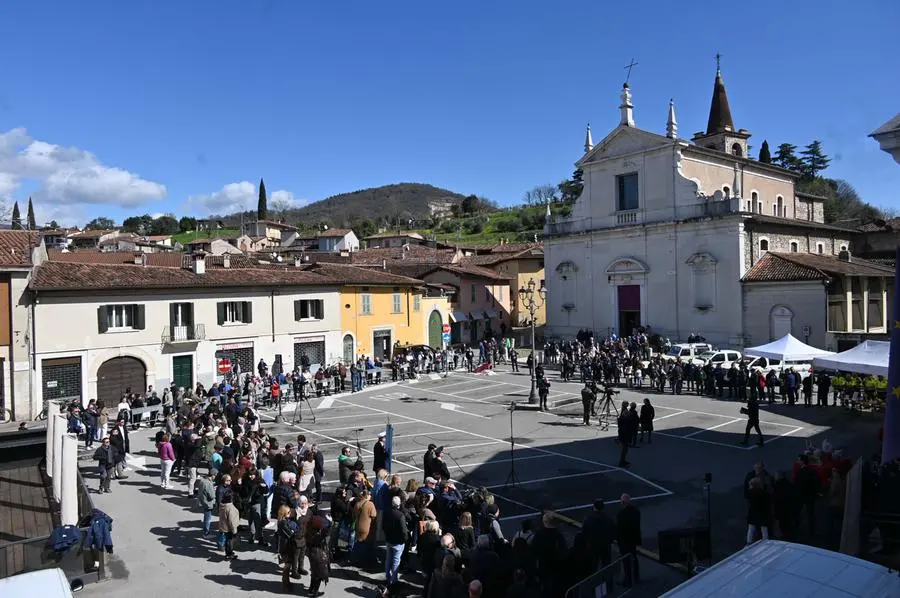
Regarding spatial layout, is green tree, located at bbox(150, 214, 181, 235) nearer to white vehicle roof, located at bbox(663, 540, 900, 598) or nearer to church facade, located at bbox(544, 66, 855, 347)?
church facade, located at bbox(544, 66, 855, 347)

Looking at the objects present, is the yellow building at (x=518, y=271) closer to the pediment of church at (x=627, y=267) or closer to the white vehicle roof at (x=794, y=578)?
the pediment of church at (x=627, y=267)

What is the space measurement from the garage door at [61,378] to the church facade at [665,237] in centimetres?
2964

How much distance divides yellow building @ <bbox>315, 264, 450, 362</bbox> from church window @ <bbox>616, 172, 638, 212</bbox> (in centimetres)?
1328

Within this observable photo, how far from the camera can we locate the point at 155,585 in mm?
9547

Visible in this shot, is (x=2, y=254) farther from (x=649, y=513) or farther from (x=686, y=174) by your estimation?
(x=686, y=174)

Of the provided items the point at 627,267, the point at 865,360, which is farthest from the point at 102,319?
the point at 627,267

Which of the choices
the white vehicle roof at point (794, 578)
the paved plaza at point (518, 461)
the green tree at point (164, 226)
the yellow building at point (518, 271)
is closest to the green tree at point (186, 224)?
the green tree at point (164, 226)

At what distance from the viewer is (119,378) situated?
26000mm

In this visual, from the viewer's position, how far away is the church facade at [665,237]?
35.8 meters

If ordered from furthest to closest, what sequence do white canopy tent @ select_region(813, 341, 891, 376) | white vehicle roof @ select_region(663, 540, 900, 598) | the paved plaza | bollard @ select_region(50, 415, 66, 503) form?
white canopy tent @ select_region(813, 341, 891, 376) → bollard @ select_region(50, 415, 66, 503) → the paved plaza → white vehicle roof @ select_region(663, 540, 900, 598)

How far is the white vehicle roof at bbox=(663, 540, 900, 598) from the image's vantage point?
460 cm

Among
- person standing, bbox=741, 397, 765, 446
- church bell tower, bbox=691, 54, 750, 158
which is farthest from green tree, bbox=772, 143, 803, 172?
person standing, bbox=741, 397, 765, 446

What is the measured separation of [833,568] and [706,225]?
34.2 metres

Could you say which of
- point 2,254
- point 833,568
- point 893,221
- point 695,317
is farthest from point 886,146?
point 893,221
